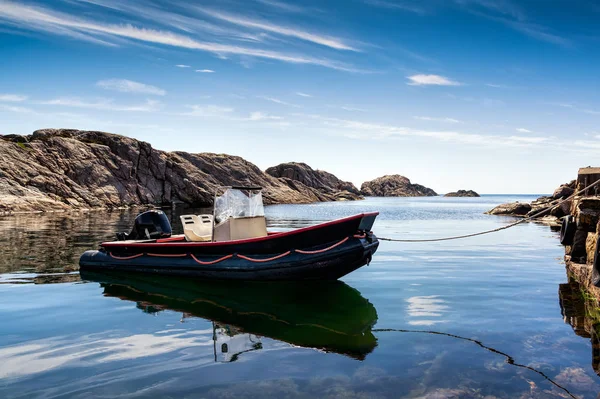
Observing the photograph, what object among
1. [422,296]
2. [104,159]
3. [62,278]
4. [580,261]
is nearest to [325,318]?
[422,296]

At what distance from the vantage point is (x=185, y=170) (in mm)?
90625

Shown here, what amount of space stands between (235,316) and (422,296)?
539 centimetres

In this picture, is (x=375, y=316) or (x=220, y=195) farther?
(x=220, y=195)

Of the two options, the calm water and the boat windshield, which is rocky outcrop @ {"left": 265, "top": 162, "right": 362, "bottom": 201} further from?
the calm water

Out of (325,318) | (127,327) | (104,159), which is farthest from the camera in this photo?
(104,159)

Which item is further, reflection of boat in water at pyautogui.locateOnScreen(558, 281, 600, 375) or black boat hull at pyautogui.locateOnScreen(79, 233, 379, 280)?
black boat hull at pyautogui.locateOnScreen(79, 233, 379, 280)

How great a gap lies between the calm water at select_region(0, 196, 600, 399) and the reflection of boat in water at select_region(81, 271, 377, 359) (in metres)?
0.05

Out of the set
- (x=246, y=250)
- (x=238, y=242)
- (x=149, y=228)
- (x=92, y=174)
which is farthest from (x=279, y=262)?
(x=92, y=174)

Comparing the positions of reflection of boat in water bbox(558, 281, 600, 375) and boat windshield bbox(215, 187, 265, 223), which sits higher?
boat windshield bbox(215, 187, 265, 223)

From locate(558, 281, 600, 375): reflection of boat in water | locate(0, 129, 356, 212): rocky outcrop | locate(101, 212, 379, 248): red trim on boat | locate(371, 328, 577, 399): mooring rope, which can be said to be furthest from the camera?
locate(0, 129, 356, 212): rocky outcrop

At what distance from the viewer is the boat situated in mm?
13016

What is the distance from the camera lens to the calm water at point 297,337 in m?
6.93

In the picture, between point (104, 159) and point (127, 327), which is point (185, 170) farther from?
point (127, 327)

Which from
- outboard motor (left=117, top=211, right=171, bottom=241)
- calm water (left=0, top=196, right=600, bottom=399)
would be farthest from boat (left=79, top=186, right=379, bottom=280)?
outboard motor (left=117, top=211, right=171, bottom=241)
